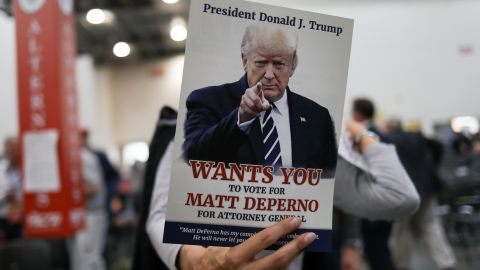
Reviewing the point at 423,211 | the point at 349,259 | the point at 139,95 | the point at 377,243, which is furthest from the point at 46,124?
the point at 139,95

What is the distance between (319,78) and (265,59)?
0.10 m

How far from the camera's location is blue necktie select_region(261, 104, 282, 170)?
2.57ft

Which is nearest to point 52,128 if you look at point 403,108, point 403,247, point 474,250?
point 403,247

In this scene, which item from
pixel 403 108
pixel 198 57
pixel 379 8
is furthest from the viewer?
pixel 403 108

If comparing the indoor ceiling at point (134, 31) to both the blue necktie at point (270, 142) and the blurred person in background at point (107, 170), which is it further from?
the blue necktie at point (270, 142)

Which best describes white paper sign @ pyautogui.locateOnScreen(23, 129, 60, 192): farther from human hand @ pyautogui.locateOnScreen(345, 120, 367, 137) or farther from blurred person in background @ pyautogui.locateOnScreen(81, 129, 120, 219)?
human hand @ pyautogui.locateOnScreen(345, 120, 367, 137)

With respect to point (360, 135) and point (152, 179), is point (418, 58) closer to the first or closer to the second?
point (360, 135)

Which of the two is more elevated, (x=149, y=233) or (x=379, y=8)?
(x=379, y=8)

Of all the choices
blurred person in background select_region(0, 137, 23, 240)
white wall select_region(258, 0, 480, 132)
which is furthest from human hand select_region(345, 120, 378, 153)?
white wall select_region(258, 0, 480, 132)

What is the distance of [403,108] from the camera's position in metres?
10.9

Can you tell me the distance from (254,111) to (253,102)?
0.01 m

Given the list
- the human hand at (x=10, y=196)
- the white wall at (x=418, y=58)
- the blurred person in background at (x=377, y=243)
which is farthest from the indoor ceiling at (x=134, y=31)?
the blurred person in background at (x=377, y=243)

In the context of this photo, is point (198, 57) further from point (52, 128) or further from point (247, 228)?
point (52, 128)

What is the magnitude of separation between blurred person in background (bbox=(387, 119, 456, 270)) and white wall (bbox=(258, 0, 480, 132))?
6.01 meters
